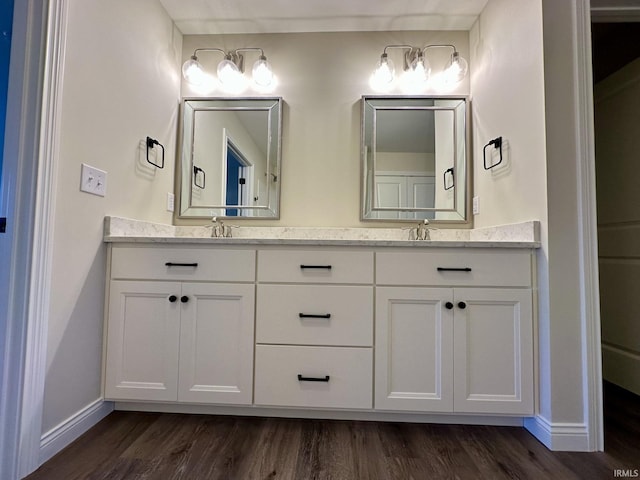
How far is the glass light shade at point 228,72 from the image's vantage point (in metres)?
1.99

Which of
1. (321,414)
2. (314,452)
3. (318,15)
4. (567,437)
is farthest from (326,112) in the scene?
(567,437)

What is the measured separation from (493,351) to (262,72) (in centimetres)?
202

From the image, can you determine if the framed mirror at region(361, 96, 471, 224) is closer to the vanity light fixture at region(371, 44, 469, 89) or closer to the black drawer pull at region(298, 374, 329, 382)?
the vanity light fixture at region(371, 44, 469, 89)

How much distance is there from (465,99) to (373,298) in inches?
58.7

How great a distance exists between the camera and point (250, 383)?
4.56ft

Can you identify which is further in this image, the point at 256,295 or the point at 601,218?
the point at 601,218

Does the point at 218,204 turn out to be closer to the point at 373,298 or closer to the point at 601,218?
the point at 373,298

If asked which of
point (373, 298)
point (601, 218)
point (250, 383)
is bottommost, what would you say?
point (250, 383)

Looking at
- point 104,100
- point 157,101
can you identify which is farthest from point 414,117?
point 104,100

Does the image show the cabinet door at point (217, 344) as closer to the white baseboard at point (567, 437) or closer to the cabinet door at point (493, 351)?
the cabinet door at point (493, 351)

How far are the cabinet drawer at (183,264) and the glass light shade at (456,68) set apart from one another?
5.49 feet

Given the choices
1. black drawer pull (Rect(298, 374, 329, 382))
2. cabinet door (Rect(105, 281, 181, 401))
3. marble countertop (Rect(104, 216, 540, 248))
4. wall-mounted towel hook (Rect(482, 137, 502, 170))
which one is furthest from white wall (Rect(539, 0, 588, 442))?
cabinet door (Rect(105, 281, 181, 401))

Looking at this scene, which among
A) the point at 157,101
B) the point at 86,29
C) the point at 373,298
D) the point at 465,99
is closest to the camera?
the point at 86,29

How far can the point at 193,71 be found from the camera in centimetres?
200
